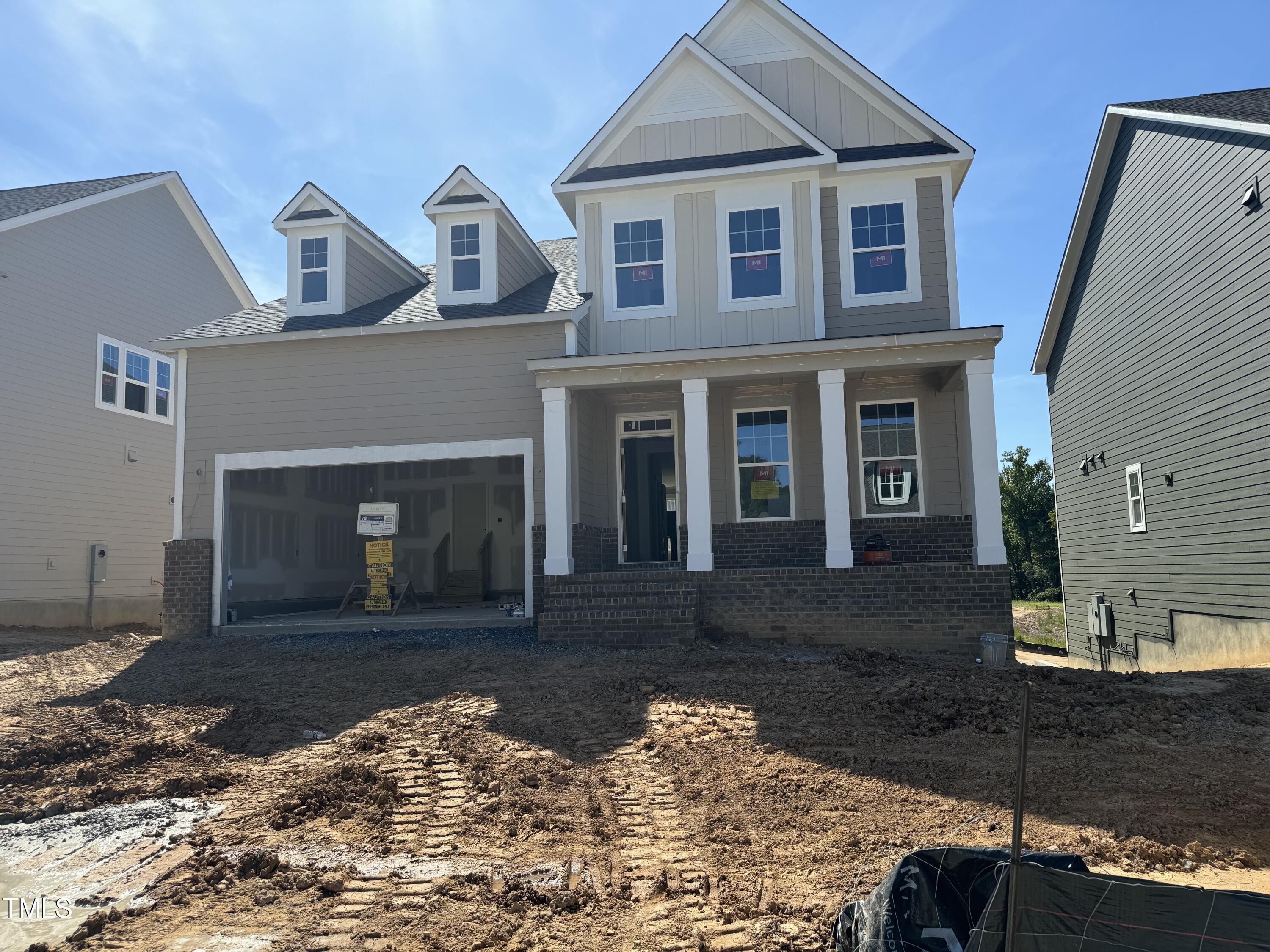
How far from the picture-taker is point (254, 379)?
13602 millimetres

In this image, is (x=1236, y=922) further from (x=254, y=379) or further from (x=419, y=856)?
(x=254, y=379)

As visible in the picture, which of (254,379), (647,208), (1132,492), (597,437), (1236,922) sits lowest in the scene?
(1236,922)

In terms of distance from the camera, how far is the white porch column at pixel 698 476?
11516mm

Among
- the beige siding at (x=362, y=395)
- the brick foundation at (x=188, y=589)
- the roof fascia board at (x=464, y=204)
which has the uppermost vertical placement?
the roof fascia board at (x=464, y=204)

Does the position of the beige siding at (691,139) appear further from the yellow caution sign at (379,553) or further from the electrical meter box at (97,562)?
the electrical meter box at (97,562)

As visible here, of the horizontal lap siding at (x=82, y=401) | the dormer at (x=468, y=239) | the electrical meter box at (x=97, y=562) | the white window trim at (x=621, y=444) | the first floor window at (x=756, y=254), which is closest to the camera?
the first floor window at (x=756, y=254)

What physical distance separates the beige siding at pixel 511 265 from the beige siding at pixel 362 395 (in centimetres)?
174

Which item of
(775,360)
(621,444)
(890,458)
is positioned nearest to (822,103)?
(775,360)

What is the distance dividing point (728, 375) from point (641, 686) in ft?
16.9

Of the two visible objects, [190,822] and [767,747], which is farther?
[767,747]

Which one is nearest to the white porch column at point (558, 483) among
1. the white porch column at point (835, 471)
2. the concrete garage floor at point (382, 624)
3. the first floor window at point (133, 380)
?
the concrete garage floor at point (382, 624)

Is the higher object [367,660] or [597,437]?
[597,437]

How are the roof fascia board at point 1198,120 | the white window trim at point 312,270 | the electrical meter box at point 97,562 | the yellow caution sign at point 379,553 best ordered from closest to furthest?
the roof fascia board at point 1198,120
the yellow caution sign at point 379,553
the white window trim at point 312,270
the electrical meter box at point 97,562

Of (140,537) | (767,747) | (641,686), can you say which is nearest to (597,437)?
(641,686)
